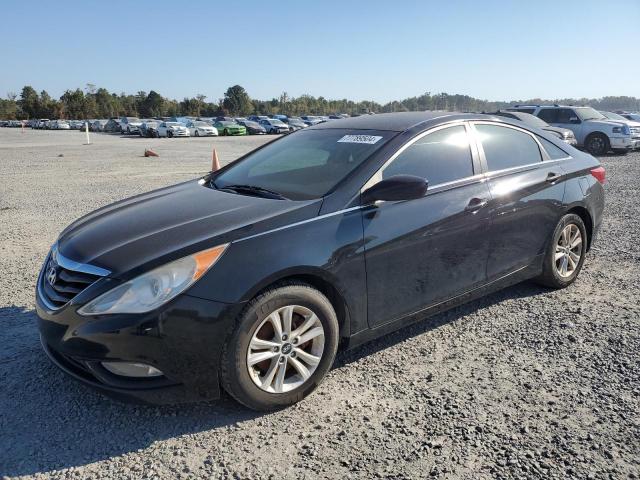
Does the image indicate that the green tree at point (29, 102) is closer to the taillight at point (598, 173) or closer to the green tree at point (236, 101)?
the green tree at point (236, 101)

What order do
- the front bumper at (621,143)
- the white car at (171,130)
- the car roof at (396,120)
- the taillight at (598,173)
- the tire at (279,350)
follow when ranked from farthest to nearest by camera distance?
the white car at (171,130), the front bumper at (621,143), the taillight at (598,173), the car roof at (396,120), the tire at (279,350)

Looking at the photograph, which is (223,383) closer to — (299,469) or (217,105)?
(299,469)

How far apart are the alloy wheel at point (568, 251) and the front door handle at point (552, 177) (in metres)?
0.45

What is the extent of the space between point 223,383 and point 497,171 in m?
2.65

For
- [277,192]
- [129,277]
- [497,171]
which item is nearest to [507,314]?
[497,171]

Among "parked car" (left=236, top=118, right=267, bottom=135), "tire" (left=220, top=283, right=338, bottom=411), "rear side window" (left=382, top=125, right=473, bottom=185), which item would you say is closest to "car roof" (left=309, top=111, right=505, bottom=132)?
"rear side window" (left=382, top=125, right=473, bottom=185)

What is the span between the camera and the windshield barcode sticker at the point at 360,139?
3.63m

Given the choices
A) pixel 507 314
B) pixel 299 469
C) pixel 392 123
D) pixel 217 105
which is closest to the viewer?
pixel 299 469

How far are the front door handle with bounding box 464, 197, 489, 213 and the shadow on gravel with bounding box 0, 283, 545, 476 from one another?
1.29 metres

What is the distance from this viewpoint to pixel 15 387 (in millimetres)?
3123

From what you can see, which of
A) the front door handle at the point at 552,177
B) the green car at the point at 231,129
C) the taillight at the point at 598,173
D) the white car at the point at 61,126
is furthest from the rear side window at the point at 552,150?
the white car at the point at 61,126

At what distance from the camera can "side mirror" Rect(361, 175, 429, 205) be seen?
10.2 ft

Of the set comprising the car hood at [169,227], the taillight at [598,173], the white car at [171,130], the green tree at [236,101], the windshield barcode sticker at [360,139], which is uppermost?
the green tree at [236,101]

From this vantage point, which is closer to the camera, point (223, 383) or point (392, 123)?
point (223, 383)
